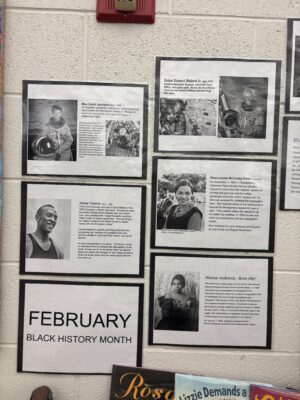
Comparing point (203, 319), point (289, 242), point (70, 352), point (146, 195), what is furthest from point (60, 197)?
point (289, 242)

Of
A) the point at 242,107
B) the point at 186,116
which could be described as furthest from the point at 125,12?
the point at 242,107

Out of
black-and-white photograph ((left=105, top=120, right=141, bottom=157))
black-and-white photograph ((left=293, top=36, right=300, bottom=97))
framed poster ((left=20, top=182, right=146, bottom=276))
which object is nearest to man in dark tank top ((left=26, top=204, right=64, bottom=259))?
framed poster ((left=20, top=182, right=146, bottom=276))

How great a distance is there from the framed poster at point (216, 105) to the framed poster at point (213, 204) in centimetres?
6

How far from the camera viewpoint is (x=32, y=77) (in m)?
1.44

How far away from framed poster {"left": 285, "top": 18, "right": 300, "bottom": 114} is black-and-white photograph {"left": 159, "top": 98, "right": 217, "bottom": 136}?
0.24 metres

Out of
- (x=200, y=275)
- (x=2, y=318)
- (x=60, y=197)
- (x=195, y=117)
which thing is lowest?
(x=2, y=318)

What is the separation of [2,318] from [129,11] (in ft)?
3.43

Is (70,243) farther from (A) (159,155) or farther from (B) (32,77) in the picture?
(B) (32,77)

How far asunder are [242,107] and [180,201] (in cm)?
36

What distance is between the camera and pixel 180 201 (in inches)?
57.4

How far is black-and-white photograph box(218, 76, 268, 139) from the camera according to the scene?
1.45 meters

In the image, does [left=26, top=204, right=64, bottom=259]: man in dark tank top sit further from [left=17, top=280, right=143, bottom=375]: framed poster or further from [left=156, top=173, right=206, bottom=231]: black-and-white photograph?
[left=156, top=173, right=206, bottom=231]: black-and-white photograph

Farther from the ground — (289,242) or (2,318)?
(289,242)

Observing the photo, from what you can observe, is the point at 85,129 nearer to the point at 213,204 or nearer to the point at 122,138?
the point at 122,138
